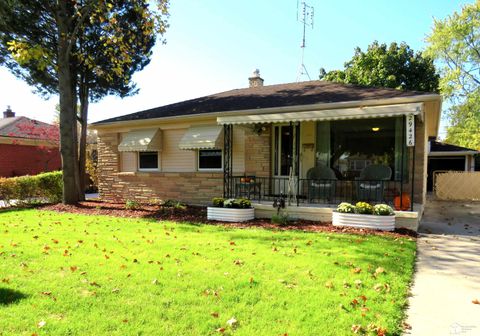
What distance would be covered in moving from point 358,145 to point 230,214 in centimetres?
478

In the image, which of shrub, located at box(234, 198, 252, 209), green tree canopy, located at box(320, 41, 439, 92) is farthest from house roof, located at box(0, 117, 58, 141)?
green tree canopy, located at box(320, 41, 439, 92)

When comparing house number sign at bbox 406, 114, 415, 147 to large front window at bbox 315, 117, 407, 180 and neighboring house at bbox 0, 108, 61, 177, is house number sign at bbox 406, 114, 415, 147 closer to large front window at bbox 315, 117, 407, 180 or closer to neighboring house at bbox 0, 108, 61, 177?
large front window at bbox 315, 117, 407, 180

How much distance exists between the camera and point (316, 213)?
9547 millimetres

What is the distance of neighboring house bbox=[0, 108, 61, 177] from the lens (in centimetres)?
2222

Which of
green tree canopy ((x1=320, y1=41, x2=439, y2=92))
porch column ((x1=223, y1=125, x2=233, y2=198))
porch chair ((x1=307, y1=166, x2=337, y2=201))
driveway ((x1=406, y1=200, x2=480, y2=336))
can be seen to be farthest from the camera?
green tree canopy ((x1=320, y1=41, x2=439, y2=92))

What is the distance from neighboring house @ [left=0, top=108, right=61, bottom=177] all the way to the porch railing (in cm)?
1780

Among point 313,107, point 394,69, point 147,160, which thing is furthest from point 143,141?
point 394,69

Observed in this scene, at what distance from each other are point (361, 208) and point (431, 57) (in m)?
28.9

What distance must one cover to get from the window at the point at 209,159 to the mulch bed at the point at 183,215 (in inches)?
66.9

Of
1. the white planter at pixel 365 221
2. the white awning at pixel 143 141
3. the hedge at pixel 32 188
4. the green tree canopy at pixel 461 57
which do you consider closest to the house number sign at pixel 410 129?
the white planter at pixel 365 221

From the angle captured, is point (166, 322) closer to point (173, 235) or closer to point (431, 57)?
point (173, 235)

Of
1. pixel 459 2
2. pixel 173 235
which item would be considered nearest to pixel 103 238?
pixel 173 235

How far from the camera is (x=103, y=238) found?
24.7ft

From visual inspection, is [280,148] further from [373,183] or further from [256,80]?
[256,80]
